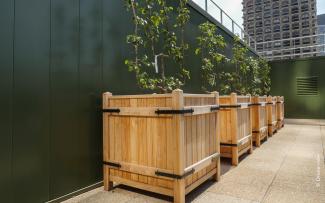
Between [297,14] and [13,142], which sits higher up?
[297,14]

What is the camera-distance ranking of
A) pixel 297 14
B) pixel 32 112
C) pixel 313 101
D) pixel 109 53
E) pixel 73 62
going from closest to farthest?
pixel 32 112, pixel 73 62, pixel 109 53, pixel 313 101, pixel 297 14

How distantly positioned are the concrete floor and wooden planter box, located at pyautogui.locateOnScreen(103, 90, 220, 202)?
7.0 inches

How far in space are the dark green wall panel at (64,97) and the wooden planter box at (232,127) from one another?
2.70 m

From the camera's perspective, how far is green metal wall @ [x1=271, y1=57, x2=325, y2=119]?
1293cm

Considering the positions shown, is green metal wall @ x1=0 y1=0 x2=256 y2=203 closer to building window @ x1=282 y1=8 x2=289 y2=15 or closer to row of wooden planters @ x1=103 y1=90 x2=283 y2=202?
row of wooden planters @ x1=103 y1=90 x2=283 y2=202

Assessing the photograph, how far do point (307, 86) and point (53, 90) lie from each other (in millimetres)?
13683

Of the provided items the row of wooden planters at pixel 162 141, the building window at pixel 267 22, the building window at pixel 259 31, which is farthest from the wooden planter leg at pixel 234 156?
the building window at pixel 259 31

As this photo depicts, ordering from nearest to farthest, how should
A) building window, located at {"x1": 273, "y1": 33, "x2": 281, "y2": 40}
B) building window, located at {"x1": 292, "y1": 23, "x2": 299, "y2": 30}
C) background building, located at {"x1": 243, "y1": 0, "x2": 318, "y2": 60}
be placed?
background building, located at {"x1": 243, "y1": 0, "x2": 318, "y2": 60} → building window, located at {"x1": 292, "y1": 23, "x2": 299, "y2": 30} → building window, located at {"x1": 273, "y1": 33, "x2": 281, "y2": 40}

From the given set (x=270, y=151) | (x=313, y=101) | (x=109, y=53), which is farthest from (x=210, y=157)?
(x=313, y=101)

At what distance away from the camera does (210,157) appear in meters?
3.38

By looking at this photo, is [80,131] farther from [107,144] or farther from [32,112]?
[32,112]

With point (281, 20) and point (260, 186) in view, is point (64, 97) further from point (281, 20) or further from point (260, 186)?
point (281, 20)

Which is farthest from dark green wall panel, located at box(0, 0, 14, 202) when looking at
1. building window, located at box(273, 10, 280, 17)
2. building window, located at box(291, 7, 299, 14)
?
building window, located at box(273, 10, 280, 17)

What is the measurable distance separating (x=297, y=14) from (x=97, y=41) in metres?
118
